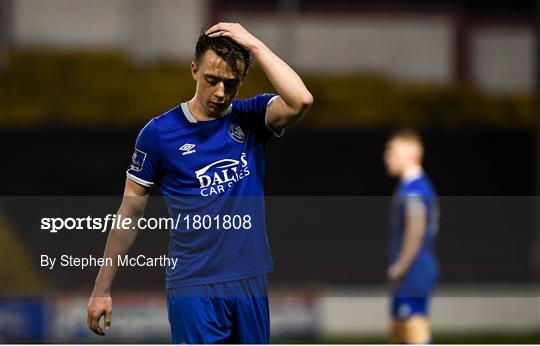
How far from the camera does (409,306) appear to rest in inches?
372

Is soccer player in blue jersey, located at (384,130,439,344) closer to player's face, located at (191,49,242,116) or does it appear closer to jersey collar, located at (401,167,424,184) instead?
jersey collar, located at (401,167,424,184)

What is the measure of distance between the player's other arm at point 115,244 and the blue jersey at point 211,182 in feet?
0.22

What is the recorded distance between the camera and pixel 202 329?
5641mm

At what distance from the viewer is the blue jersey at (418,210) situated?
9.38 m

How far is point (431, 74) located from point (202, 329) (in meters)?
15.3

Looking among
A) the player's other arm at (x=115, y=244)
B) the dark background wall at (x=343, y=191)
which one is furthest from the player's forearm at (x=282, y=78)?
the dark background wall at (x=343, y=191)

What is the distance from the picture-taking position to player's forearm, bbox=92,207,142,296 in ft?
18.5

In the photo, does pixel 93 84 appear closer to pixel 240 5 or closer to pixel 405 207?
pixel 240 5

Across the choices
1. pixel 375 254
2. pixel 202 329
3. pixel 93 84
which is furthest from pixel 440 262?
pixel 202 329

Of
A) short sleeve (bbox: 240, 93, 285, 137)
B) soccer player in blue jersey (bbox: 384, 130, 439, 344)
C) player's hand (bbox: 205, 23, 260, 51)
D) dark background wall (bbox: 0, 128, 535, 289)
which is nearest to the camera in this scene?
player's hand (bbox: 205, 23, 260, 51)

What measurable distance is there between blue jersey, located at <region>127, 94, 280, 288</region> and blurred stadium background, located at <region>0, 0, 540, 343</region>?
19.1 ft

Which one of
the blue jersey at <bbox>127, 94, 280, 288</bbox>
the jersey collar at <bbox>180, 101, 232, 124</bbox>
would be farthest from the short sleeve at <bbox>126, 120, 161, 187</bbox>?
the jersey collar at <bbox>180, 101, 232, 124</bbox>

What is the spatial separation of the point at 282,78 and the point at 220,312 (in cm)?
104

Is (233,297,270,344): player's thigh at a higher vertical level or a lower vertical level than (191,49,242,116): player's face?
lower
